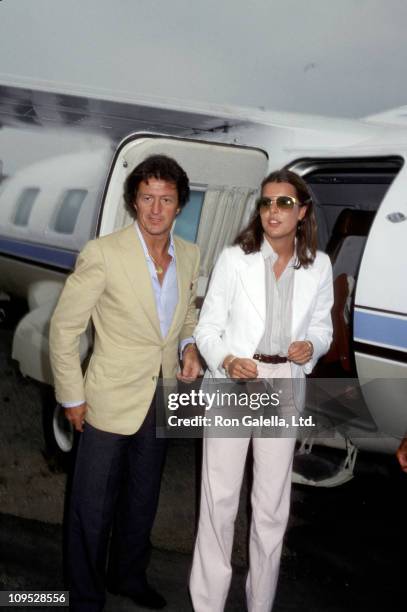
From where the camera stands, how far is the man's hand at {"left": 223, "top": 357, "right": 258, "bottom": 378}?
7.22 ft

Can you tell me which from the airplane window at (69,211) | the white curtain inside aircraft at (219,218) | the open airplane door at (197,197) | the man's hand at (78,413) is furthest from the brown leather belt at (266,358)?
the airplane window at (69,211)

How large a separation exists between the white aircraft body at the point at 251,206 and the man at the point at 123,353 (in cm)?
127

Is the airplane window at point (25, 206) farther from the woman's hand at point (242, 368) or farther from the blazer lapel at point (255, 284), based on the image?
the woman's hand at point (242, 368)

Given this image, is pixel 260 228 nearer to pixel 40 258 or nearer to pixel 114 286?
pixel 114 286

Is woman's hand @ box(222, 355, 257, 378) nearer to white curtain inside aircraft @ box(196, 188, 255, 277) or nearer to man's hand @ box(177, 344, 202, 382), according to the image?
man's hand @ box(177, 344, 202, 382)

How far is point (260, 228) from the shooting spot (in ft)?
8.16

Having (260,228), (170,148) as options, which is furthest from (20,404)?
(260,228)

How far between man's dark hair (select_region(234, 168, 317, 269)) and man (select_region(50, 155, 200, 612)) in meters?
0.31

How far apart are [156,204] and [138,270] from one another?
0.27m

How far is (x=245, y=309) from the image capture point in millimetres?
2367

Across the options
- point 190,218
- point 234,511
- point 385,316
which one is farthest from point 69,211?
point 234,511

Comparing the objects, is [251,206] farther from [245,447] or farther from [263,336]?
[245,447]

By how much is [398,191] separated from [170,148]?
4.73 ft

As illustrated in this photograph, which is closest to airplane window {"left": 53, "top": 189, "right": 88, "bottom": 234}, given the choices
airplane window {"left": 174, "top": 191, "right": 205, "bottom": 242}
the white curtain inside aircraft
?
airplane window {"left": 174, "top": 191, "right": 205, "bottom": 242}
